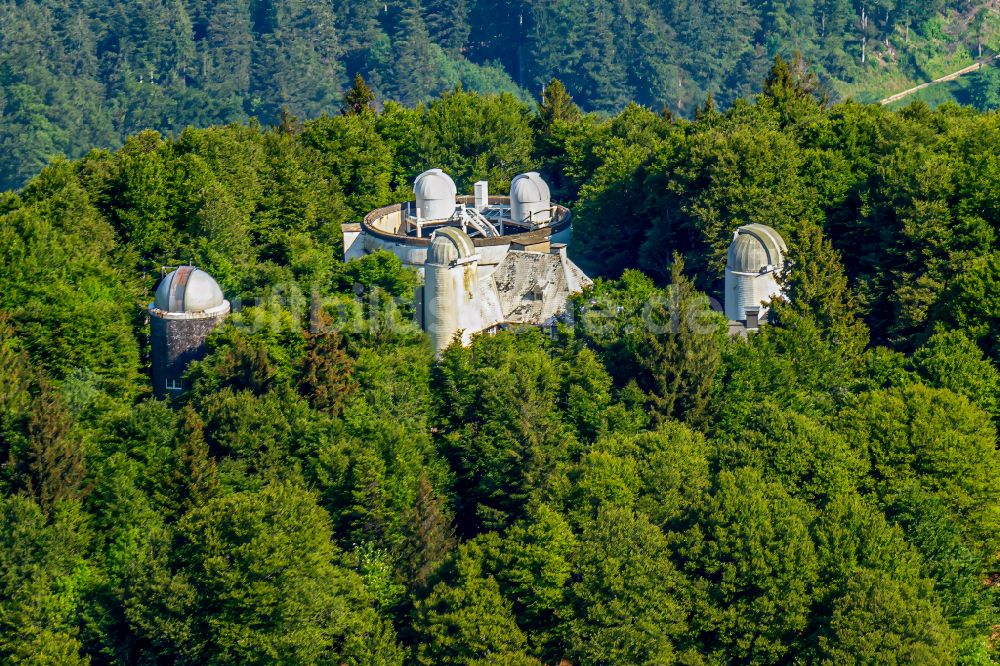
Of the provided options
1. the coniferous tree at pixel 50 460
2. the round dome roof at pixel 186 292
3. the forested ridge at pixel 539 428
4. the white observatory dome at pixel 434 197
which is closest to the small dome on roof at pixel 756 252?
the forested ridge at pixel 539 428

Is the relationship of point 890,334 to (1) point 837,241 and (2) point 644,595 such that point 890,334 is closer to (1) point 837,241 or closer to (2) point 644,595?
(1) point 837,241

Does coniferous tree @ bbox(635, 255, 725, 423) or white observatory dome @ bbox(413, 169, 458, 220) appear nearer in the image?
coniferous tree @ bbox(635, 255, 725, 423)

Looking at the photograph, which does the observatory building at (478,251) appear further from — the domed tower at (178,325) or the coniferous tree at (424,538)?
the coniferous tree at (424,538)

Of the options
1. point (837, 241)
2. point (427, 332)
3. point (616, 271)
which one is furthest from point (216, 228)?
point (837, 241)

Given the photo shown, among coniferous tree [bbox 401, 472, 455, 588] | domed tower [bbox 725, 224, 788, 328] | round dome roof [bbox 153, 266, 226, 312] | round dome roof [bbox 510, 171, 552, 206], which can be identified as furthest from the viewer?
round dome roof [bbox 510, 171, 552, 206]

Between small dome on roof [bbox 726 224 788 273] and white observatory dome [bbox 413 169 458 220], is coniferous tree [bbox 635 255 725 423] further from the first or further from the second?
white observatory dome [bbox 413 169 458 220]

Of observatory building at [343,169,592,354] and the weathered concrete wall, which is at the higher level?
observatory building at [343,169,592,354]

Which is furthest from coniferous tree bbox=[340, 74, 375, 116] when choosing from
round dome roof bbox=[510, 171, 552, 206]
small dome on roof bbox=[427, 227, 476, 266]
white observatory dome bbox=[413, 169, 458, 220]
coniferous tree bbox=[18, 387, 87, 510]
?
coniferous tree bbox=[18, 387, 87, 510]
